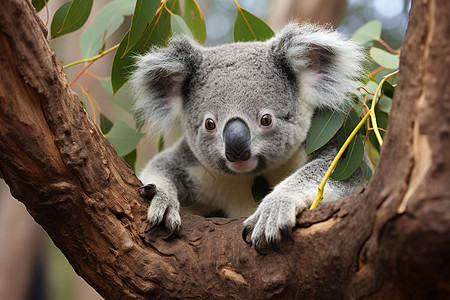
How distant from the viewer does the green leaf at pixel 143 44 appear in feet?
8.38

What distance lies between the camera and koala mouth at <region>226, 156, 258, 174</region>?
7.68 ft

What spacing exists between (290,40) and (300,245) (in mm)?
1242

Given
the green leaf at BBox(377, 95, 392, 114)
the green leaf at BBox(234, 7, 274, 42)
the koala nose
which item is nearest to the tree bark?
the koala nose

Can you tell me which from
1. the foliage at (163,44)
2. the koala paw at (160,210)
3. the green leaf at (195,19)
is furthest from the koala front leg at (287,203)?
the green leaf at (195,19)

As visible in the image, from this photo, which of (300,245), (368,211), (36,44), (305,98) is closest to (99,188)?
(36,44)

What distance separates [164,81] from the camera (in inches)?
110

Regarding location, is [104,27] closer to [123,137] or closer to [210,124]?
[123,137]

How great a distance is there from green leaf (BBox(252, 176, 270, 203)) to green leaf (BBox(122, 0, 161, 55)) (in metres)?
1.06

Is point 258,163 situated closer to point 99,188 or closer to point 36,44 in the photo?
point 99,188

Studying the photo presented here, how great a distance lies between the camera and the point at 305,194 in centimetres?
209

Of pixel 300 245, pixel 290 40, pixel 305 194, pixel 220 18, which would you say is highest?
pixel 220 18

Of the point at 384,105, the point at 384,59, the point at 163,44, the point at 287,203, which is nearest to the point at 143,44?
the point at 163,44

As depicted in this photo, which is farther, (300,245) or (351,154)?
(351,154)

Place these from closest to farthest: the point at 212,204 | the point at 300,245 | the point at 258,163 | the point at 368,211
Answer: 1. the point at 368,211
2. the point at 300,245
3. the point at 258,163
4. the point at 212,204
